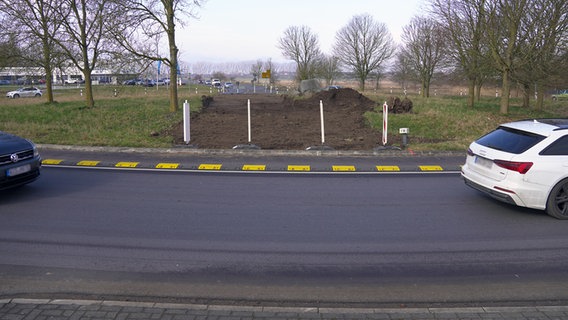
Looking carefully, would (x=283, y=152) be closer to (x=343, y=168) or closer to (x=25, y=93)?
(x=343, y=168)

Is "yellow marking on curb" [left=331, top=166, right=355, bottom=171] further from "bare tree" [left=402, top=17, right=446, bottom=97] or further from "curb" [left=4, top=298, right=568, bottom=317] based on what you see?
"bare tree" [left=402, top=17, right=446, bottom=97]

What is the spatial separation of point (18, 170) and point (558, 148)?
9.06 m

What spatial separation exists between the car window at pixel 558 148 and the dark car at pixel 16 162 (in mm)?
8772

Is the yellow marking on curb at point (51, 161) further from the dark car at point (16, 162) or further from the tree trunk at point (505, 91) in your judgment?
the tree trunk at point (505, 91)

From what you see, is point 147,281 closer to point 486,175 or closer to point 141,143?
point 486,175

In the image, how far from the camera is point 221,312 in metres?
4.04

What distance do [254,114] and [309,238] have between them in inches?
729

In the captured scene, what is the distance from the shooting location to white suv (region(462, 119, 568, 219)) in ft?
23.0

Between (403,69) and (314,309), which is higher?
(403,69)

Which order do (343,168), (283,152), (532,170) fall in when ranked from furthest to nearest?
1. (283,152)
2. (343,168)
3. (532,170)

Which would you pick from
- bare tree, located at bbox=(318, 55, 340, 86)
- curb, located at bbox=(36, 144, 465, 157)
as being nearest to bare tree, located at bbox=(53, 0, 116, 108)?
curb, located at bbox=(36, 144, 465, 157)

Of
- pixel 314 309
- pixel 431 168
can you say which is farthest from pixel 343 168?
pixel 314 309

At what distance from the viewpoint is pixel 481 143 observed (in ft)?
26.2

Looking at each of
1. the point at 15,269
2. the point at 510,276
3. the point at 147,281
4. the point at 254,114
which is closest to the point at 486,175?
the point at 510,276
